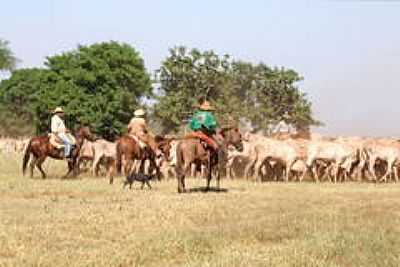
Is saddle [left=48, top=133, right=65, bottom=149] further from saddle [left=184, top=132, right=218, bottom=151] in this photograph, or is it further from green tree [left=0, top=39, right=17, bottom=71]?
green tree [left=0, top=39, right=17, bottom=71]

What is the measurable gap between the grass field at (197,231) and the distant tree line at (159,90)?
35.8 m

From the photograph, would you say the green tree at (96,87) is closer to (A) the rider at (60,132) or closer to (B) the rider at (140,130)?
(A) the rider at (60,132)

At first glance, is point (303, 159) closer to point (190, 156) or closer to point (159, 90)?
point (190, 156)

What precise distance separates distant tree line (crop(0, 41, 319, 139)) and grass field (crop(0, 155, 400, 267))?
3581 centimetres

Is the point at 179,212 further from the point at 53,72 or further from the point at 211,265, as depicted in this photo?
the point at 53,72

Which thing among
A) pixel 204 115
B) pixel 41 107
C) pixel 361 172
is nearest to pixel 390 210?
pixel 204 115

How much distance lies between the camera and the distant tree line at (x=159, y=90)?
5338 centimetres

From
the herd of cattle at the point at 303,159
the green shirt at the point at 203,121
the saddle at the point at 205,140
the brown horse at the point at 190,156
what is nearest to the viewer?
the brown horse at the point at 190,156

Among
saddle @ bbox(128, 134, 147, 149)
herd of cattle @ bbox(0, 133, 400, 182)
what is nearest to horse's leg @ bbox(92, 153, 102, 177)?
herd of cattle @ bbox(0, 133, 400, 182)

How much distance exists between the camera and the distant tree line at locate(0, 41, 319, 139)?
53375 millimetres

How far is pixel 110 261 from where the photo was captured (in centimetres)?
910

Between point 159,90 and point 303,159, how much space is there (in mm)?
29256

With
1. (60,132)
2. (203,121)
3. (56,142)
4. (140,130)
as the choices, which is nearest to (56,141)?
(56,142)

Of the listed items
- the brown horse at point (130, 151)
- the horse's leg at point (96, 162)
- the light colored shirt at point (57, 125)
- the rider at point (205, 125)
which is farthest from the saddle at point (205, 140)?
the horse's leg at point (96, 162)
